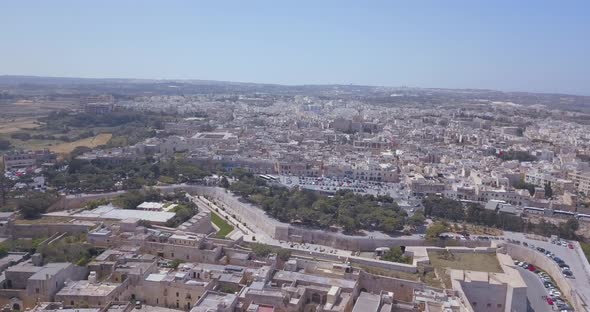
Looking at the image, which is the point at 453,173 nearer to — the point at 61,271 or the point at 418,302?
the point at 418,302

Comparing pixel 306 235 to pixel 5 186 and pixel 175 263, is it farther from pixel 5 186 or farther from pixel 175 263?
pixel 5 186

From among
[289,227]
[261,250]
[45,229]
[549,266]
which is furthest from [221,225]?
[549,266]

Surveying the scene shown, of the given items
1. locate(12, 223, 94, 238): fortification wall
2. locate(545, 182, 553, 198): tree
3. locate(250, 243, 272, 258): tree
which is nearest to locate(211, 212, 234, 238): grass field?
locate(250, 243, 272, 258): tree

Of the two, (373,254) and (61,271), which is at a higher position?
(61,271)

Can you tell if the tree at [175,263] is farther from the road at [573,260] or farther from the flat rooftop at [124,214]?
the road at [573,260]

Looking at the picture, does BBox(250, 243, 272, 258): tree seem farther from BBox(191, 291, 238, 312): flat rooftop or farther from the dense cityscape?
BBox(191, 291, 238, 312): flat rooftop

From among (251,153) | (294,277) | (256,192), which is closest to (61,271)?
(294,277)

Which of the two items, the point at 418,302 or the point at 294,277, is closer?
the point at 418,302
